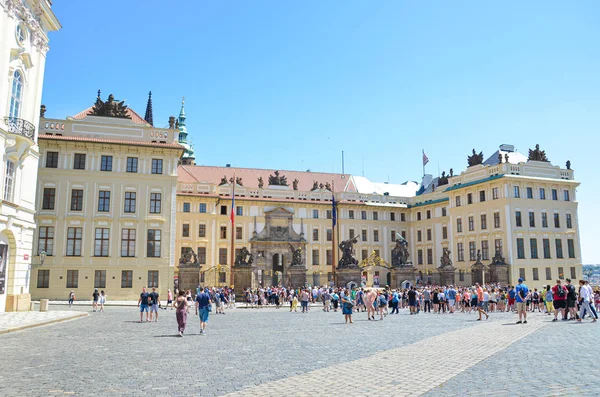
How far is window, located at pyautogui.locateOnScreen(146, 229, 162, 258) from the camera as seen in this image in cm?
4191

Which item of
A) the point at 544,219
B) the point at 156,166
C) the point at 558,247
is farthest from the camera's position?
the point at 558,247

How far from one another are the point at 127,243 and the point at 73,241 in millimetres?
4195

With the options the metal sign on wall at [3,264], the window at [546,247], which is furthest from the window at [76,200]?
the window at [546,247]

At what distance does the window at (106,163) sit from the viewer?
4216 cm

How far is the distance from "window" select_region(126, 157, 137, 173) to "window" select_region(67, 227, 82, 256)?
21.4 feet

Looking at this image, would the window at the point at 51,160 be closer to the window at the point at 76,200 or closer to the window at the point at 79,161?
the window at the point at 79,161

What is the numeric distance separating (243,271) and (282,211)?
21.4 m

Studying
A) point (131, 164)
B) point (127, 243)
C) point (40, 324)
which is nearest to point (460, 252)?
point (127, 243)

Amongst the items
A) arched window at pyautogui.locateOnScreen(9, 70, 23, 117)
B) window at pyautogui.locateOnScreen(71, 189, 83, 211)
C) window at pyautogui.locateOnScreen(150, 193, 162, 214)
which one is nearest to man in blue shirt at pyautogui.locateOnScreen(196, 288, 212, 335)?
arched window at pyautogui.locateOnScreen(9, 70, 23, 117)

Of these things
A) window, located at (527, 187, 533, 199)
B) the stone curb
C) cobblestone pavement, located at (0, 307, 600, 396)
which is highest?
window, located at (527, 187, 533, 199)

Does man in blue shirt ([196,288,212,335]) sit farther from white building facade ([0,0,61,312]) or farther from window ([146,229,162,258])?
window ([146,229,162,258])

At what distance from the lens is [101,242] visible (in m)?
41.3

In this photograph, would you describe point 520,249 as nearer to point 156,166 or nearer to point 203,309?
point 156,166

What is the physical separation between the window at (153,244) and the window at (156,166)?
5099mm
